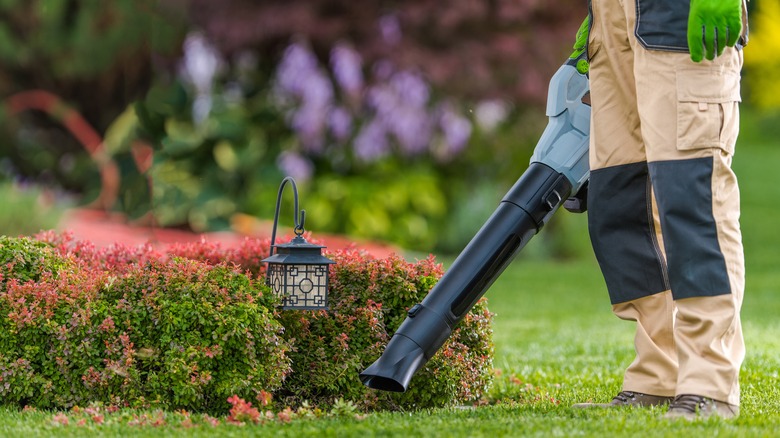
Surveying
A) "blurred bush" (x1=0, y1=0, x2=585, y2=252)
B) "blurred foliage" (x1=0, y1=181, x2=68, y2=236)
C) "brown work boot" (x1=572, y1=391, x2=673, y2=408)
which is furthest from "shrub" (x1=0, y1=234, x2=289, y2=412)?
"blurred bush" (x1=0, y1=0, x2=585, y2=252)

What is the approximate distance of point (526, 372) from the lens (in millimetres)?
4789

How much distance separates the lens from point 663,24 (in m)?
3.10

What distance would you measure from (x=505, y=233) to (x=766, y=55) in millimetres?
20600

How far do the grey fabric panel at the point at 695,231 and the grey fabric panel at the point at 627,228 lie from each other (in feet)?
1.18

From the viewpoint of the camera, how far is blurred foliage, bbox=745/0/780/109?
22219mm

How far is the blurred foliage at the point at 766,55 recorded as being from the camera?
22.2 m

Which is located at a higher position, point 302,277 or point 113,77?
point 113,77

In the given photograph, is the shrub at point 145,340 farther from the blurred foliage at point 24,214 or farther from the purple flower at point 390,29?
the purple flower at point 390,29

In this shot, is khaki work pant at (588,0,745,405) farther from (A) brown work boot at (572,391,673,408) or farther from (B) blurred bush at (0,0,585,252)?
(B) blurred bush at (0,0,585,252)

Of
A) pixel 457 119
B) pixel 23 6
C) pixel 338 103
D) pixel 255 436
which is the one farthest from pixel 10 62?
pixel 255 436

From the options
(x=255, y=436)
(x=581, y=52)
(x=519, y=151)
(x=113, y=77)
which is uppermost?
(x=113, y=77)

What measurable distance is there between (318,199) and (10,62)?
16.5 ft

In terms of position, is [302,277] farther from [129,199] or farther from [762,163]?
[762,163]

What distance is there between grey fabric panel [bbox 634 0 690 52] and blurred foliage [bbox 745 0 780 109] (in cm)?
2021
